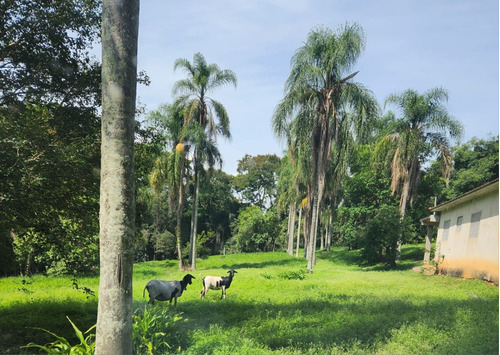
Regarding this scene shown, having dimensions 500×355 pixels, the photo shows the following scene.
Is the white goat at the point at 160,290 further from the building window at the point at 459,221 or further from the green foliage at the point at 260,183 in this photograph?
the green foliage at the point at 260,183

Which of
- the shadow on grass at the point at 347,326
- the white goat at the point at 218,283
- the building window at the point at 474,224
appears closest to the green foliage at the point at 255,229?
the building window at the point at 474,224

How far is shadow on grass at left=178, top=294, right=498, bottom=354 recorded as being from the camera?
6.35 meters

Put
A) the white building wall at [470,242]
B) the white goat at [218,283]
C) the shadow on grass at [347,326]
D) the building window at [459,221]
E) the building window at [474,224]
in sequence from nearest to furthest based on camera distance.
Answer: the shadow on grass at [347,326] < the white goat at [218,283] < the white building wall at [470,242] < the building window at [474,224] < the building window at [459,221]

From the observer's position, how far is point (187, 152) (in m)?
27.2

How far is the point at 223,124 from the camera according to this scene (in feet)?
87.7

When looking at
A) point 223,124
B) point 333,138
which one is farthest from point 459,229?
point 223,124

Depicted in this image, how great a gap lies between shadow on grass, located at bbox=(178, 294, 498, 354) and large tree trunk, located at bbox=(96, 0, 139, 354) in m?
2.37

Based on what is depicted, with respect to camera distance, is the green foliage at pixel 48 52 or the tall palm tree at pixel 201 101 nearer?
the green foliage at pixel 48 52

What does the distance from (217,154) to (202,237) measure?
708 inches

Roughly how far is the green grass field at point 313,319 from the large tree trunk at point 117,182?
234cm

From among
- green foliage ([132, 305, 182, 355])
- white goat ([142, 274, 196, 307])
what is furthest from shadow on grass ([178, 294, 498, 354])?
white goat ([142, 274, 196, 307])

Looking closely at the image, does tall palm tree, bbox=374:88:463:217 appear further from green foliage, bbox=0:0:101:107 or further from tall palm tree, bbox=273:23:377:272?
green foliage, bbox=0:0:101:107

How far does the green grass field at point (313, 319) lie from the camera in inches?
252

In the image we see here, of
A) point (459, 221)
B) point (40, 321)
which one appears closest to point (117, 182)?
point (40, 321)
